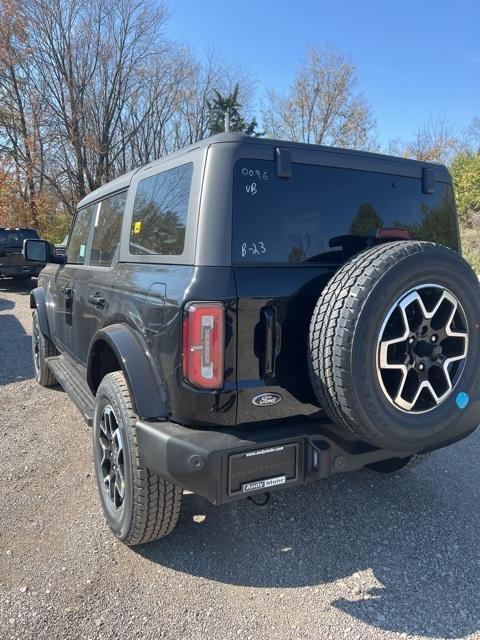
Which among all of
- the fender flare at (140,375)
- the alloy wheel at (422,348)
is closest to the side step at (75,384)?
the fender flare at (140,375)

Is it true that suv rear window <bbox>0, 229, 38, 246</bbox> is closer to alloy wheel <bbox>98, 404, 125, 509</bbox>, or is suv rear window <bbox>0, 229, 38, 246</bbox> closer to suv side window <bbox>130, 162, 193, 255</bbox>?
suv side window <bbox>130, 162, 193, 255</bbox>

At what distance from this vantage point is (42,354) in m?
5.08

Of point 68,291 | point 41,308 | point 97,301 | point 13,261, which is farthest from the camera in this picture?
point 13,261

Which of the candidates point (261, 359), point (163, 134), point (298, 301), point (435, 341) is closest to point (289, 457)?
point (261, 359)

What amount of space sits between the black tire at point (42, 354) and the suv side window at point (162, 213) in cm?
264

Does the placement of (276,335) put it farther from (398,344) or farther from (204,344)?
(398,344)

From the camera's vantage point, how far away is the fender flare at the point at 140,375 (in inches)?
86.4

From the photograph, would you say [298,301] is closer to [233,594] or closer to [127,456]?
[127,456]

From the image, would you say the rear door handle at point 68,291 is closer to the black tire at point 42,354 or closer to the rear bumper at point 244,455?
the black tire at point 42,354

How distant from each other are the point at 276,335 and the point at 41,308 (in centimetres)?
364

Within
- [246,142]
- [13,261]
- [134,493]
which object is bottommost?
[134,493]

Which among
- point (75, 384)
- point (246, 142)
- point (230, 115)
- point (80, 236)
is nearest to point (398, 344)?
point (246, 142)

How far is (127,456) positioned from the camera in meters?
2.32

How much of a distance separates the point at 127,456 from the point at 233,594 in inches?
32.8
